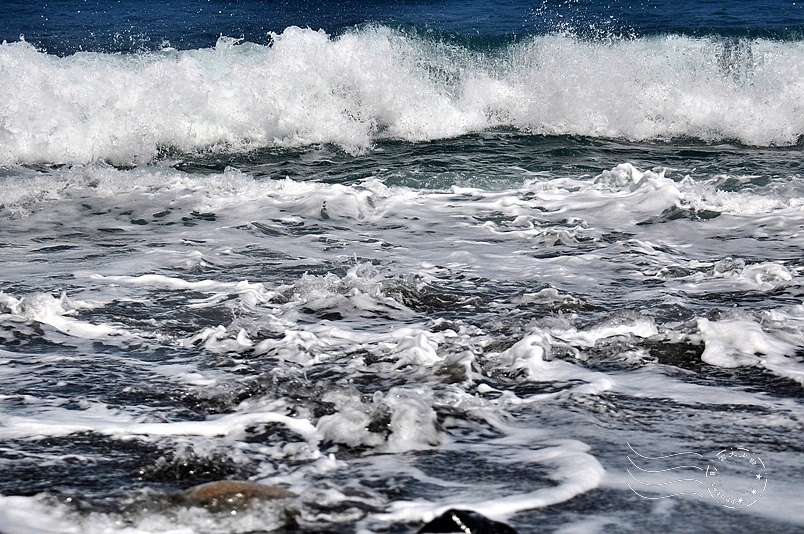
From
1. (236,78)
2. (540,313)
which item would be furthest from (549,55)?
(540,313)

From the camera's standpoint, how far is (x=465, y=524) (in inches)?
103

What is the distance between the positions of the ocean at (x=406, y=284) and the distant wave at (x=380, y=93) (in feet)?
0.17

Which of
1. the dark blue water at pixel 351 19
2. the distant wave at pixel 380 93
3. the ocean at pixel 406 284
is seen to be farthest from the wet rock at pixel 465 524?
the dark blue water at pixel 351 19

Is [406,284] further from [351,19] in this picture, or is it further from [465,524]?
[351,19]

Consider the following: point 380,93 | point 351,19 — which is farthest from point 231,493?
point 351,19

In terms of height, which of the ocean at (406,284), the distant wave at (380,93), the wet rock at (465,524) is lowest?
the ocean at (406,284)

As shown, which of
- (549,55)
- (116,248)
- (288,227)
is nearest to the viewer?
(116,248)

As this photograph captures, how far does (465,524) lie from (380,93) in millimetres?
11882

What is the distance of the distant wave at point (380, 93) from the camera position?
12.5m

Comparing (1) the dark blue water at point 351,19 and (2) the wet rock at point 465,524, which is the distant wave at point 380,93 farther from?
(2) the wet rock at point 465,524

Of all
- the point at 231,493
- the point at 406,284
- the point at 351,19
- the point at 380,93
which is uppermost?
the point at 351,19

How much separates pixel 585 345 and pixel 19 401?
281 cm

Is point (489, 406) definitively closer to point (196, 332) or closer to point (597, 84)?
point (196, 332)

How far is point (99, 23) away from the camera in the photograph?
20969mm
